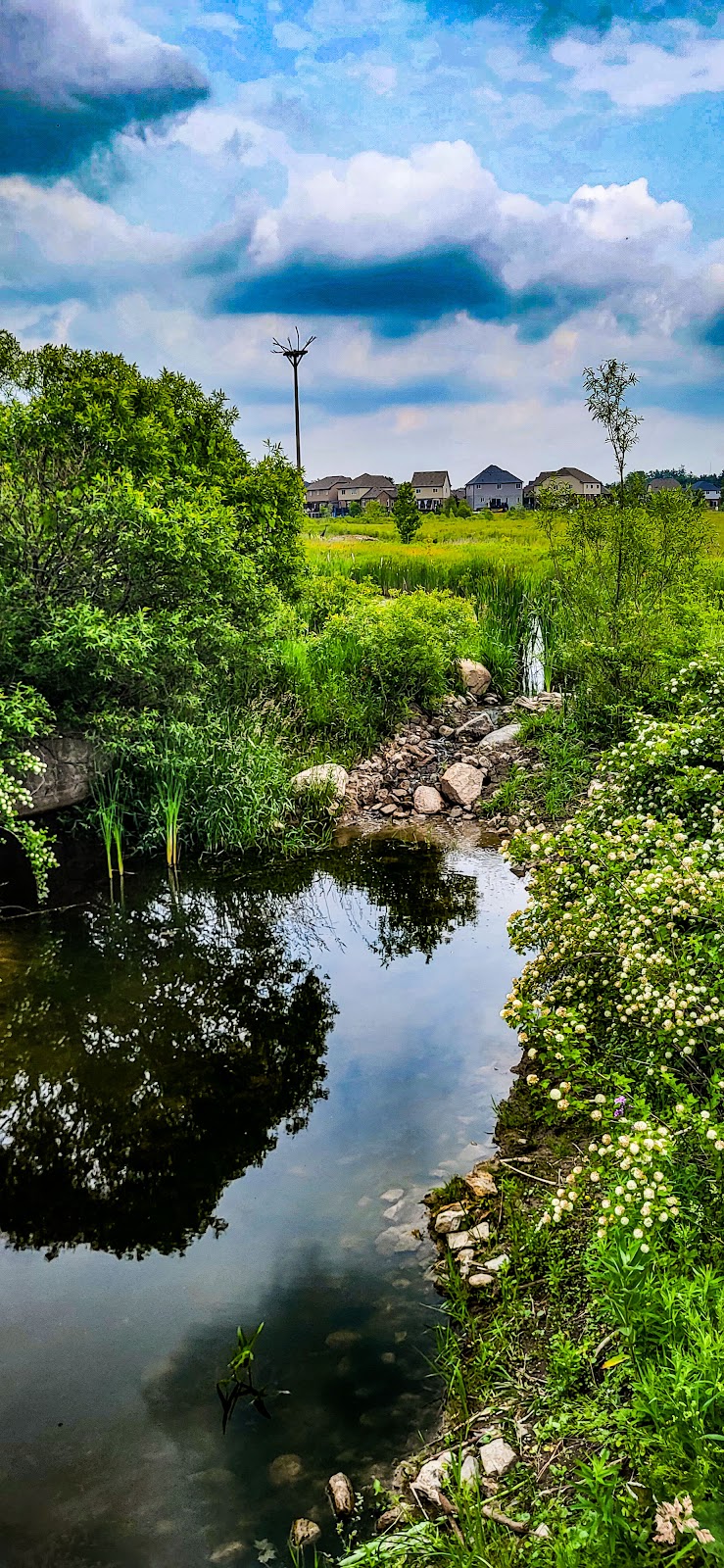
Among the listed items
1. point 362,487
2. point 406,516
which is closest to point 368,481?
point 362,487

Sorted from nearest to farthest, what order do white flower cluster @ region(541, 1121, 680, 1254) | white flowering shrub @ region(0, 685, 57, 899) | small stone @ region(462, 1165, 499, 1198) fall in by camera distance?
1. white flower cluster @ region(541, 1121, 680, 1254)
2. small stone @ region(462, 1165, 499, 1198)
3. white flowering shrub @ region(0, 685, 57, 899)

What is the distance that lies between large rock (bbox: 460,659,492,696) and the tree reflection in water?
560cm

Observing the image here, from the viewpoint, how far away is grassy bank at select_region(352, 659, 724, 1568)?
7.77 feet

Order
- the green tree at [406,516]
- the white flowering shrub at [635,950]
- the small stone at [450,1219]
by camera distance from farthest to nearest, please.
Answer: the green tree at [406,516] → the small stone at [450,1219] → the white flowering shrub at [635,950]

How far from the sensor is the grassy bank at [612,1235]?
237 centimetres

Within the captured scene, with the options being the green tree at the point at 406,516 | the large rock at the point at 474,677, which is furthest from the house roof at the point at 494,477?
the large rock at the point at 474,677

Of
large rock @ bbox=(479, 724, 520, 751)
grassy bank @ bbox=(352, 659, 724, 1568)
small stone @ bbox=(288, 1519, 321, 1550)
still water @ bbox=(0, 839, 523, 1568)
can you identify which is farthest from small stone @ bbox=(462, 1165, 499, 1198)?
large rock @ bbox=(479, 724, 520, 751)

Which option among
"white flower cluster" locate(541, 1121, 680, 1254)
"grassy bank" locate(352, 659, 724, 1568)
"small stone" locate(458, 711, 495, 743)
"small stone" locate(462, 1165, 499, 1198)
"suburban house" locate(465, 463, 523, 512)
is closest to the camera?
"grassy bank" locate(352, 659, 724, 1568)

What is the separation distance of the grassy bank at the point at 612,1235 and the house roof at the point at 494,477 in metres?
91.9

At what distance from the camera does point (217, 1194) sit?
4473 mm

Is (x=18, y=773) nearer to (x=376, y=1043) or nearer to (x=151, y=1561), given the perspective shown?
(x=376, y=1043)

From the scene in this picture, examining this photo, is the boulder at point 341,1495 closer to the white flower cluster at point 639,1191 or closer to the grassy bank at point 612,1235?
the grassy bank at point 612,1235

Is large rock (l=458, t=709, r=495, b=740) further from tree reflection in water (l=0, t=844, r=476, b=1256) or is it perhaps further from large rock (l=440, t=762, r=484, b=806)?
tree reflection in water (l=0, t=844, r=476, b=1256)

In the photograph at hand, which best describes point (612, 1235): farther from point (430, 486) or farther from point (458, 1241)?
point (430, 486)
